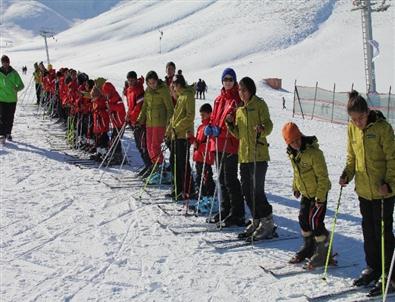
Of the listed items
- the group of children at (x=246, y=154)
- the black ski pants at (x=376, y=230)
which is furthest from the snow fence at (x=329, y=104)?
the black ski pants at (x=376, y=230)

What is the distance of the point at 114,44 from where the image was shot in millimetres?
141875

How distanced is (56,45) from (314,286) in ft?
577

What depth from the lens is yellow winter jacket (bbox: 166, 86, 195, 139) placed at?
26.2 ft

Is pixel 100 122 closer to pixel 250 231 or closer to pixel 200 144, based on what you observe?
pixel 200 144

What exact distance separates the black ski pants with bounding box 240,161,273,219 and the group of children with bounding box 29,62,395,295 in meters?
0.01

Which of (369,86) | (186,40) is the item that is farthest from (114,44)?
(369,86)

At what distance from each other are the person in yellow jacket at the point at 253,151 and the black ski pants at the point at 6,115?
8.33m

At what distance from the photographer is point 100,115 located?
38.2ft

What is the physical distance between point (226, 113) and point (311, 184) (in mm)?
1756

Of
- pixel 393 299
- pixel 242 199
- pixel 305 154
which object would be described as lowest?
pixel 393 299

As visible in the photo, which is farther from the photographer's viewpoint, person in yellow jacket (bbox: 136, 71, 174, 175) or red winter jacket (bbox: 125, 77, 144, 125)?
red winter jacket (bbox: 125, 77, 144, 125)

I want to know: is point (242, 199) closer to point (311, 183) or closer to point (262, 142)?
point (262, 142)

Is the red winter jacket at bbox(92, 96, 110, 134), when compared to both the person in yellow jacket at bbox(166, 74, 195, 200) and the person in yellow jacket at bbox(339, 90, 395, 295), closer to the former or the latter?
the person in yellow jacket at bbox(166, 74, 195, 200)

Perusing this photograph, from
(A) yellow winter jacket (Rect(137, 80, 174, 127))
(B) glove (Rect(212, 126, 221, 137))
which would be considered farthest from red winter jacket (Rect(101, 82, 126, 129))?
(B) glove (Rect(212, 126, 221, 137))
